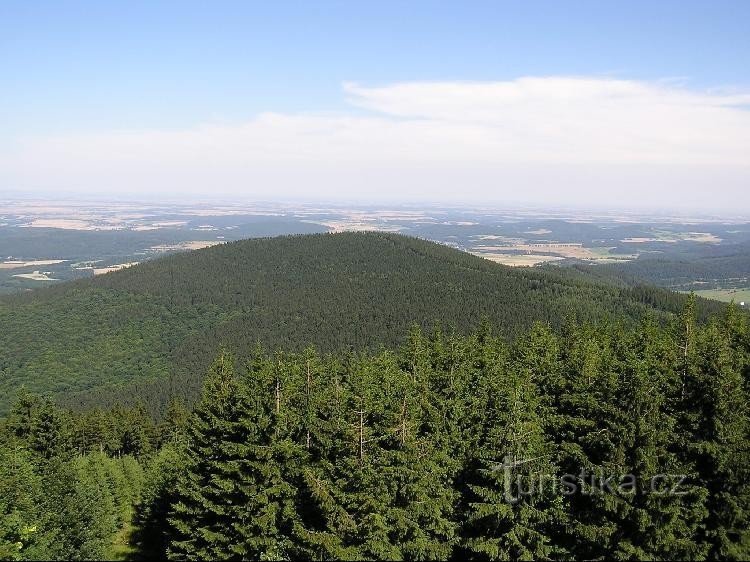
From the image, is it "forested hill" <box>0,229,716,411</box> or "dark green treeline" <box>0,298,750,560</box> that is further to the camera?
"forested hill" <box>0,229,716,411</box>

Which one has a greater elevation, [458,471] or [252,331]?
[458,471]

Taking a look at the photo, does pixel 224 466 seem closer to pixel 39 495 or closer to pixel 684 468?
pixel 39 495

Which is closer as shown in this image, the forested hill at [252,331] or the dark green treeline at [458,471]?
the dark green treeline at [458,471]

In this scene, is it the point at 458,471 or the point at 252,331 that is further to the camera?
the point at 252,331

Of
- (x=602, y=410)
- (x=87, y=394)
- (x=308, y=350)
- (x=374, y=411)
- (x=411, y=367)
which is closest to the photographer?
(x=602, y=410)

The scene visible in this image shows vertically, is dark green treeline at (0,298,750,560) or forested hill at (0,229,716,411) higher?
dark green treeline at (0,298,750,560)

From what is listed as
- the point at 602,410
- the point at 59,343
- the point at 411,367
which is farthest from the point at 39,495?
the point at 59,343

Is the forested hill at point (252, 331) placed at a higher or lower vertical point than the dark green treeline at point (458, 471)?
lower

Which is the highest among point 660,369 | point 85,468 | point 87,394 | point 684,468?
point 660,369
